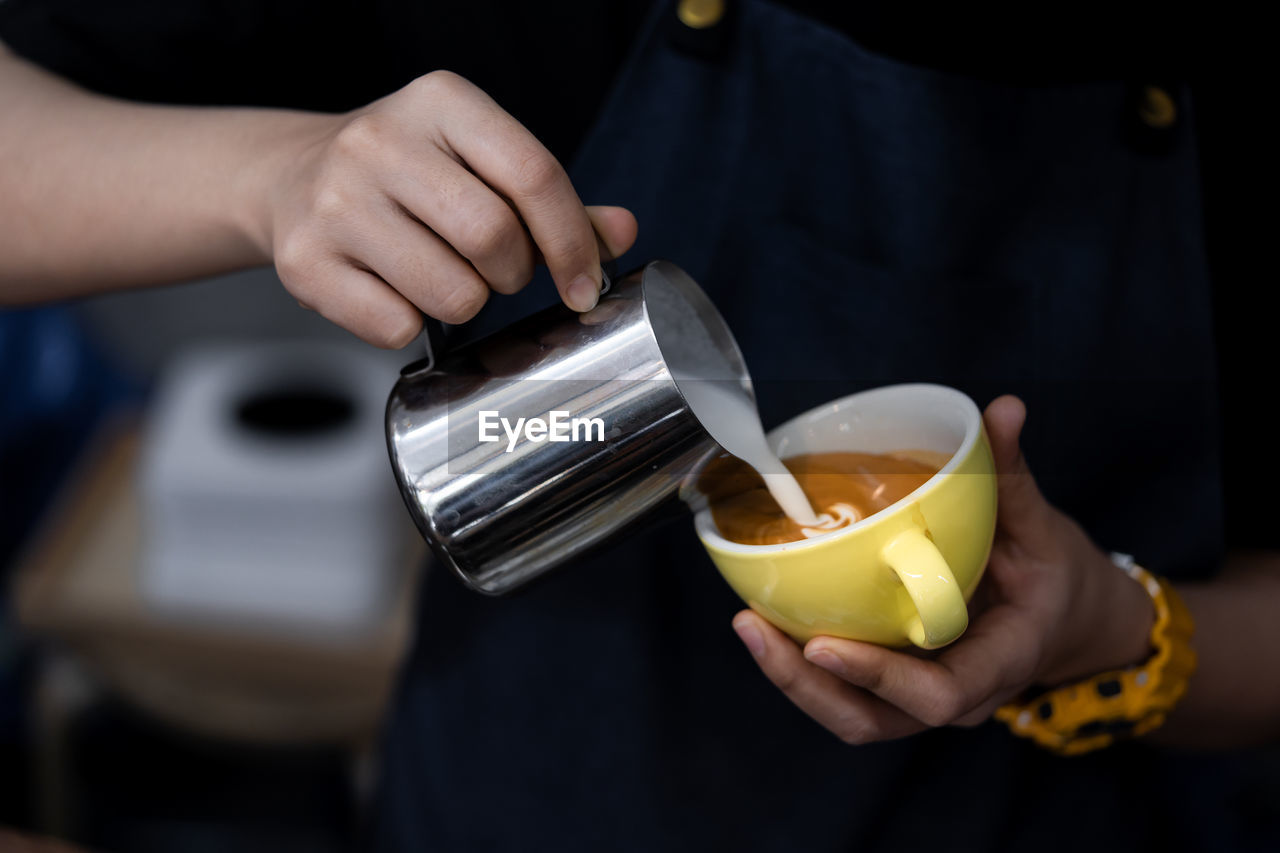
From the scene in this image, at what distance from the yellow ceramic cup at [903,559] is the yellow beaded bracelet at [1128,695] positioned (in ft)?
0.67

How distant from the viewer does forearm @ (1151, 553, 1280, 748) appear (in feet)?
2.52

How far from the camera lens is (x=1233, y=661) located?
0.77 meters

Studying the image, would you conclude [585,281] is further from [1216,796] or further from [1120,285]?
[1216,796]

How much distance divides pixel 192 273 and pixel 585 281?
0.31 m

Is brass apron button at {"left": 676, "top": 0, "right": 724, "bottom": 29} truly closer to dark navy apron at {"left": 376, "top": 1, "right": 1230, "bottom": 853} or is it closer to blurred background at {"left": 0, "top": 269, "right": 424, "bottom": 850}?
dark navy apron at {"left": 376, "top": 1, "right": 1230, "bottom": 853}

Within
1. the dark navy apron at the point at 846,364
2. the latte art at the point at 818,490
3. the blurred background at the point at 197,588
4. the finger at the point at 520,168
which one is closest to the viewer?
the finger at the point at 520,168

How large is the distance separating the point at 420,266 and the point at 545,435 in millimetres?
110

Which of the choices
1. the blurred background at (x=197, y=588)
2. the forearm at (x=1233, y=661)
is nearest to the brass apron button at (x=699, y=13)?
the forearm at (x=1233, y=661)

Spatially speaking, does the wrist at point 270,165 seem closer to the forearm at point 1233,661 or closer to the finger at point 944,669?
the finger at point 944,669

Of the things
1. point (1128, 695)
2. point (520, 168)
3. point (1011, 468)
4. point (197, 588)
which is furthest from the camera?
point (197, 588)

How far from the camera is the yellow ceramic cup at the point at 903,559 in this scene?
50 centimetres

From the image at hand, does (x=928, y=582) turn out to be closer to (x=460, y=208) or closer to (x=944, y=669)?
(x=944, y=669)

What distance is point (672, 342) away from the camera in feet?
2.02

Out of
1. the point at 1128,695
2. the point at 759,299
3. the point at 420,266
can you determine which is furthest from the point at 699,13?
the point at 1128,695
